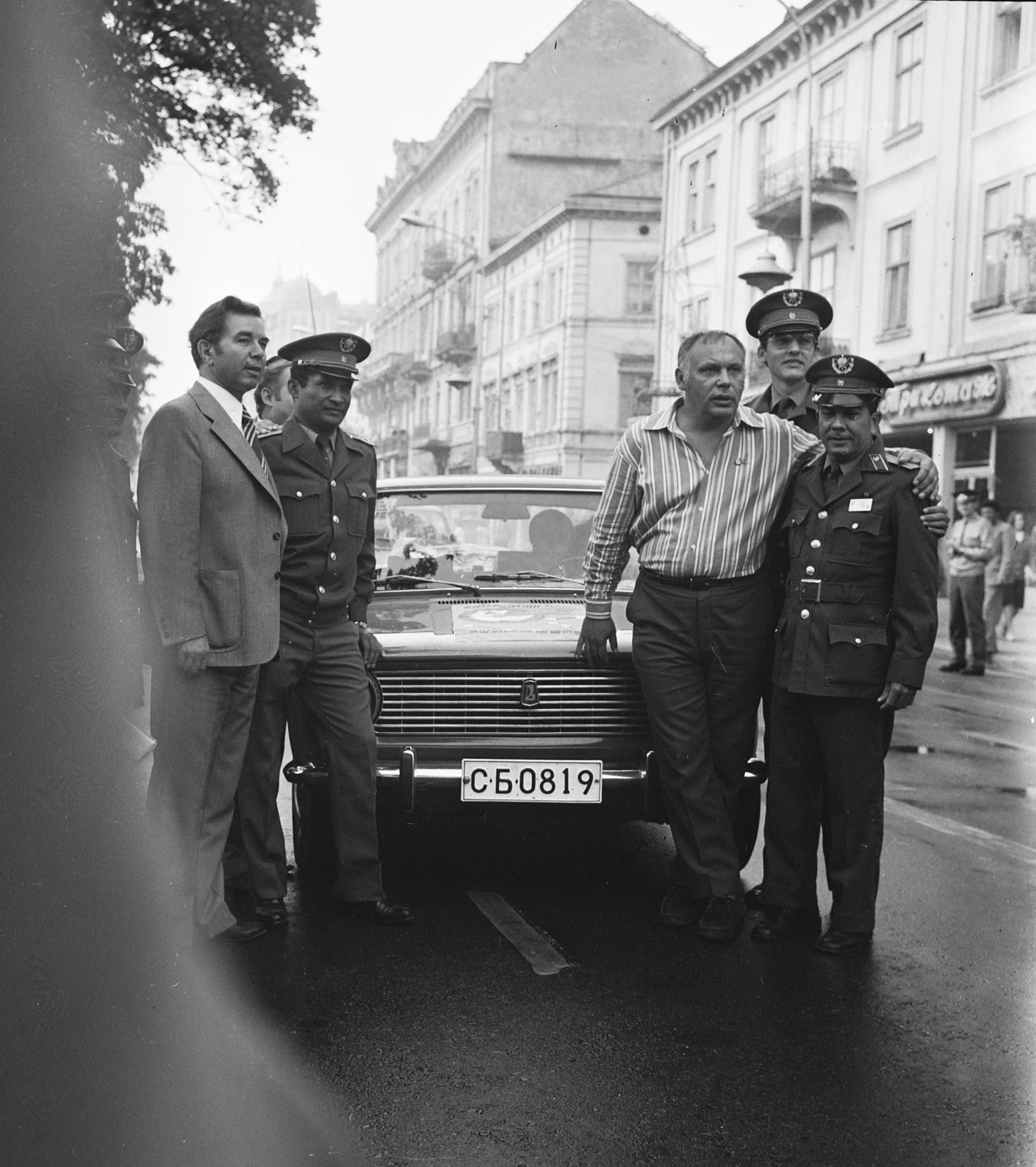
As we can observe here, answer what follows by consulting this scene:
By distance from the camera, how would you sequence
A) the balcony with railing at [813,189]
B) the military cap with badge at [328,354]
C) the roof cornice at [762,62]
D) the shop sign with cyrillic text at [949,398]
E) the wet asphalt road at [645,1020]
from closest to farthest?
the wet asphalt road at [645,1020] < the military cap with badge at [328,354] < the shop sign with cyrillic text at [949,398] < the roof cornice at [762,62] < the balcony with railing at [813,189]

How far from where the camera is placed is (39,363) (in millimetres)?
3799

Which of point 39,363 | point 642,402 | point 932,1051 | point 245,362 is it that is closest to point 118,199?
point 245,362

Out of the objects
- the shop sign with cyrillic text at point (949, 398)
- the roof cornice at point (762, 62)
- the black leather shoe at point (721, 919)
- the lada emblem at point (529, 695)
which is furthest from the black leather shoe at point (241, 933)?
Result: the roof cornice at point (762, 62)

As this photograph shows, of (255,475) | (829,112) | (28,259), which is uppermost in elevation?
(829,112)

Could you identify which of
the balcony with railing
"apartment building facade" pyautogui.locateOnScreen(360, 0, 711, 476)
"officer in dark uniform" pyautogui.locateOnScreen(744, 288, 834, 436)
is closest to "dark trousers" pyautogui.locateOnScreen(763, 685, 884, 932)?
"officer in dark uniform" pyautogui.locateOnScreen(744, 288, 834, 436)

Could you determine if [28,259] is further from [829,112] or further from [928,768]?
[829,112]

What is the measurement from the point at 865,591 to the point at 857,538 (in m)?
0.17

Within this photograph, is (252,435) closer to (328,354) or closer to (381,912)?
(328,354)

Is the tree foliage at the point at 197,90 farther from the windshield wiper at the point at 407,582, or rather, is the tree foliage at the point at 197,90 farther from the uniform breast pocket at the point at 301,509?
the uniform breast pocket at the point at 301,509

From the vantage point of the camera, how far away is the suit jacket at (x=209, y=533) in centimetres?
441

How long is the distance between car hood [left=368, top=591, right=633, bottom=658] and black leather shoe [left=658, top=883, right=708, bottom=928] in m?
0.89

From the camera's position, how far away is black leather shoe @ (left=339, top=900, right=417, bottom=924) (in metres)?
5.03

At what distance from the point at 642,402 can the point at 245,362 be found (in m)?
40.5

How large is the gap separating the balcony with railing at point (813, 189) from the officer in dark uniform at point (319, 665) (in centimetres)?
2384
